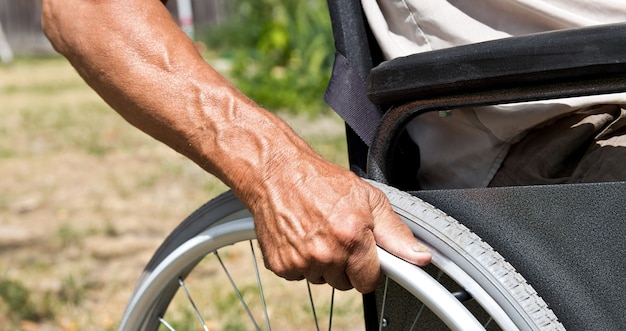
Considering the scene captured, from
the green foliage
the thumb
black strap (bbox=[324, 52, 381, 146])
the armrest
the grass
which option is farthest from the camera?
the green foliage

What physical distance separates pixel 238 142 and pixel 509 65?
0.42m

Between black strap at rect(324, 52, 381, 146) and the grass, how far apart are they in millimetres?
2019

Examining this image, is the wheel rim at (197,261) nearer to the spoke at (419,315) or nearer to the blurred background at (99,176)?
the spoke at (419,315)

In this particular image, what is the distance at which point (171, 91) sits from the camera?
1.49 m

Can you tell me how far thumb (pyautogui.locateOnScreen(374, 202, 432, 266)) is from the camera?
134cm

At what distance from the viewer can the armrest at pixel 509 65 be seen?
1218mm

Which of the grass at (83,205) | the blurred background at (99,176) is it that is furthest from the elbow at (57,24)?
the grass at (83,205)

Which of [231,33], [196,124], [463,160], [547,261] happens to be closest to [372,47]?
[463,160]

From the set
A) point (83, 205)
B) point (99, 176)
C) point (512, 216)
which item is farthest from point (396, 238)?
point (99, 176)

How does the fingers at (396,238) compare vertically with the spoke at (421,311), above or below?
above

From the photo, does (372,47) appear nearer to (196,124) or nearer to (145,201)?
(196,124)

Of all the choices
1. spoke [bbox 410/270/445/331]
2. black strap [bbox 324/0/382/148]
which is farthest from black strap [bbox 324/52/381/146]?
spoke [bbox 410/270/445/331]

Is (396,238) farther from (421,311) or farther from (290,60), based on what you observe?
(290,60)

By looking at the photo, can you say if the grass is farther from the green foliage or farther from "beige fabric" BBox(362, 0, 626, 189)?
"beige fabric" BBox(362, 0, 626, 189)
